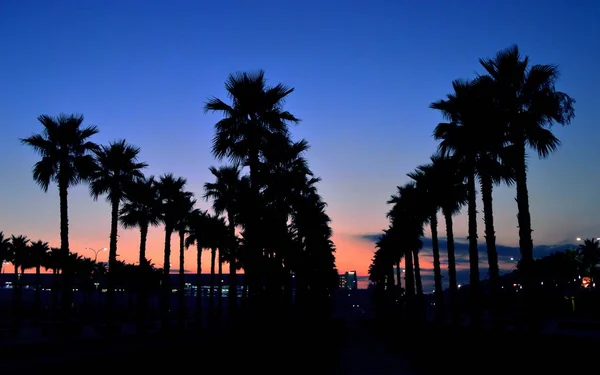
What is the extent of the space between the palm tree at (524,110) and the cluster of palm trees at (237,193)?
8.30m

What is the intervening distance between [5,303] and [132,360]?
347 ft

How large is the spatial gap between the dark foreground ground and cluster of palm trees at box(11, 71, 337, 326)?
4184 mm

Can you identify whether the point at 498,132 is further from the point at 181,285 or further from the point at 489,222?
the point at 181,285

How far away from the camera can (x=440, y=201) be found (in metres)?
37.2

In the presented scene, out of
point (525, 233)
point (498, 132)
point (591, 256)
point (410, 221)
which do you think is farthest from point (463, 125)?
point (591, 256)

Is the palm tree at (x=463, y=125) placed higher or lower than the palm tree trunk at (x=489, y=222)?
higher

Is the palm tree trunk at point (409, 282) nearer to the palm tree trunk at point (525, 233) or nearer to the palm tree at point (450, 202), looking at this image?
the palm tree at point (450, 202)

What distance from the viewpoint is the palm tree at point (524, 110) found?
813 inches

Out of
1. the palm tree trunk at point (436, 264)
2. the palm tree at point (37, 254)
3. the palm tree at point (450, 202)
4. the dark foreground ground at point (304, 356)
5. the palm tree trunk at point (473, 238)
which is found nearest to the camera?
the dark foreground ground at point (304, 356)

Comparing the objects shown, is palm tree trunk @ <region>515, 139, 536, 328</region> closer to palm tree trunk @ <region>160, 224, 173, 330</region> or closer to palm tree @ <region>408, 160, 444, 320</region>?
palm tree @ <region>408, 160, 444, 320</region>

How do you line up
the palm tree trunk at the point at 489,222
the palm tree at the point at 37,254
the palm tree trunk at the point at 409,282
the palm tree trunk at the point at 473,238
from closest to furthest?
the palm tree trunk at the point at 489,222
the palm tree trunk at the point at 473,238
the palm tree trunk at the point at 409,282
the palm tree at the point at 37,254

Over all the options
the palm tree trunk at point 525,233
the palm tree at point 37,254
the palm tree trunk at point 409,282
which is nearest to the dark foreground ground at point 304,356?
the palm tree trunk at point 525,233

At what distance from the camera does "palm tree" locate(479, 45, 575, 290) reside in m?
20.6

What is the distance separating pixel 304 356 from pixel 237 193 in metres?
7.75
